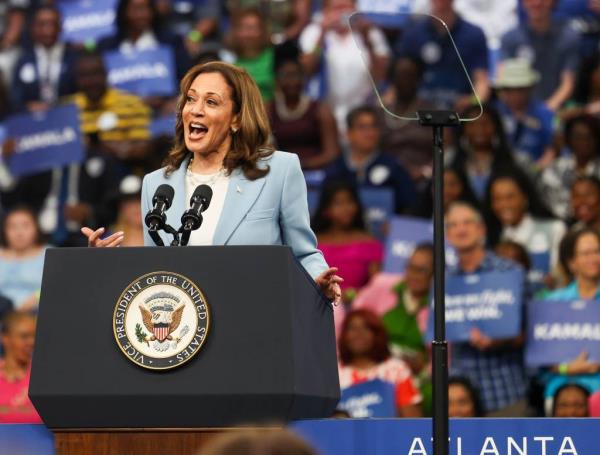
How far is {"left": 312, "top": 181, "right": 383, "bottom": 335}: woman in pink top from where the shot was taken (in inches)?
251

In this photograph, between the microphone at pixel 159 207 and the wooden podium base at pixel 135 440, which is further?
the microphone at pixel 159 207

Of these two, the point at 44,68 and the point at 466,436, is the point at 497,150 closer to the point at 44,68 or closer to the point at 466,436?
the point at 44,68

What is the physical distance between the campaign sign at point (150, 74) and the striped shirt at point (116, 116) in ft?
0.19

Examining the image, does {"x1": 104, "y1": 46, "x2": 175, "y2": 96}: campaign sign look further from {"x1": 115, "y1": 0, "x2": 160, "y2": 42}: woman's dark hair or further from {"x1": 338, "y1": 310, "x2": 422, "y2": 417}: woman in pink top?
{"x1": 338, "y1": 310, "x2": 422, "y2": 417}: woman in pink top

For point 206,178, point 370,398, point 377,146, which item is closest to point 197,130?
point 206,178

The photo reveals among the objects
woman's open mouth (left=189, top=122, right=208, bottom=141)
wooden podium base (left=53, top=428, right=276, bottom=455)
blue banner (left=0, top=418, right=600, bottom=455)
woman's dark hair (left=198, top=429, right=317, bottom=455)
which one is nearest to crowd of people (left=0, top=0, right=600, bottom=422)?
blue banner (left=0, top=418, right=600, bottom=455)

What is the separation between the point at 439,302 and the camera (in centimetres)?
306

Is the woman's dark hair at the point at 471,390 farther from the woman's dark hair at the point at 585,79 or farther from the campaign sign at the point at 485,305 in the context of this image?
the woman's dark hair at the point at 585,79

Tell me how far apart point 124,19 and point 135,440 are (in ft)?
16.5

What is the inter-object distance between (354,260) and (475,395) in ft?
3.27

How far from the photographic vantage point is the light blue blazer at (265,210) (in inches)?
115

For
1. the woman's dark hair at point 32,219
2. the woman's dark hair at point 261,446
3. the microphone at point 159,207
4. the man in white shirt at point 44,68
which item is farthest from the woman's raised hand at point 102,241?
the man in white shirt at point 44,68

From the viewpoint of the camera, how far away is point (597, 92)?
662cm

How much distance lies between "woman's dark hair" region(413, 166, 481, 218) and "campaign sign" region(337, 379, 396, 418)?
41.6 inches
